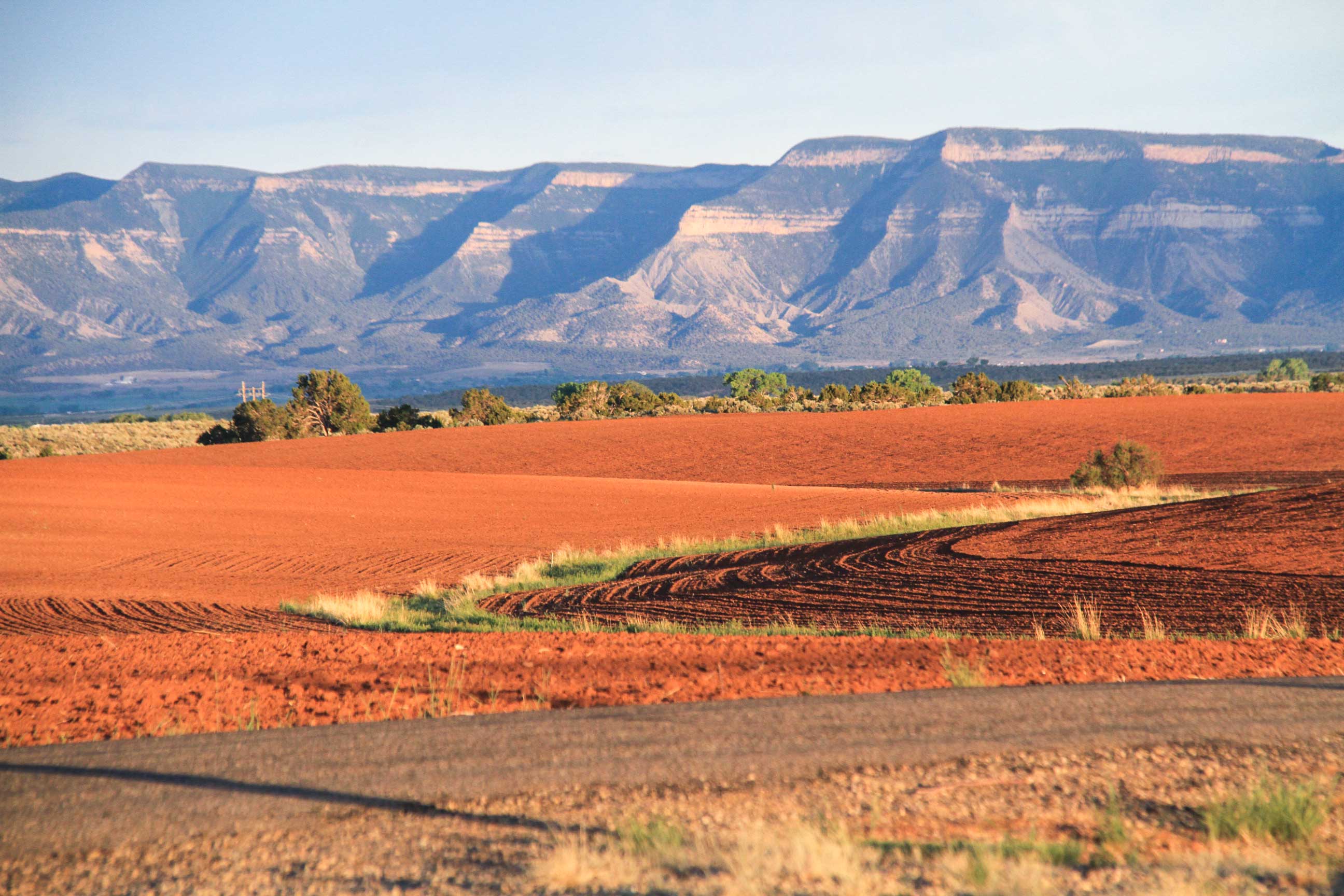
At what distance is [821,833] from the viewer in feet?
19.8

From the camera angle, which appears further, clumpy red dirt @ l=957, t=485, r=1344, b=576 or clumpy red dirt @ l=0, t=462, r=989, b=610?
clumpy red dirt @ l=0, t=462, r=989, b=610

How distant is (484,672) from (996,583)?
8458 mm

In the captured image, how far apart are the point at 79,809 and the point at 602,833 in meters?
3.19

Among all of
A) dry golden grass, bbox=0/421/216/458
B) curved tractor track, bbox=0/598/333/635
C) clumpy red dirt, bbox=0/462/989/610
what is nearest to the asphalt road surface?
curved tractor track, bbox=0/598/333/635

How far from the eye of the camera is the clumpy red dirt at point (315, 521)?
20688 mm

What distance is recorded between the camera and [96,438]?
7431cm

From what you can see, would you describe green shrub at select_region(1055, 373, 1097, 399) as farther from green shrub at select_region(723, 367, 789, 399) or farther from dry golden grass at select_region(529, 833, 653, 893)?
dry golden grass at select_region(529, 833, 653, 893)

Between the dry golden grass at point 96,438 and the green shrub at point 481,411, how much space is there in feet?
58.6

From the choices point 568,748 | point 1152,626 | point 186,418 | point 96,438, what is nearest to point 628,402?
point 96,438

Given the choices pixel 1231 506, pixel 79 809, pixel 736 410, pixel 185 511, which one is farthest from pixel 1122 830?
pixel 736 410

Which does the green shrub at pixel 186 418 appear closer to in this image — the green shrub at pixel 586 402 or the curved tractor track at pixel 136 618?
the green shrub at pixel 586 402

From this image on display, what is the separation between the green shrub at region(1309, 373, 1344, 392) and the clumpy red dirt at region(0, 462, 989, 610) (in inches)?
2082

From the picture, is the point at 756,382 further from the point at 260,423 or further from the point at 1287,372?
the point at 260,423

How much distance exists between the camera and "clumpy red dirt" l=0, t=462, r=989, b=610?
2069cm
